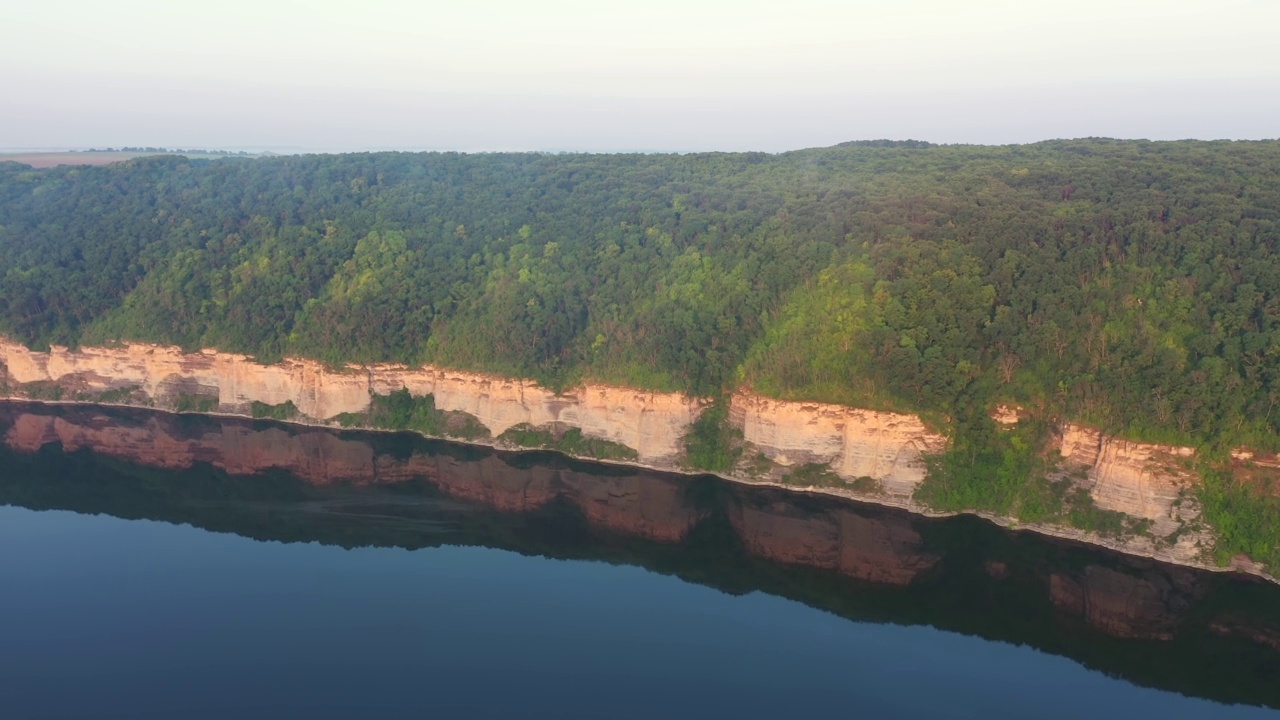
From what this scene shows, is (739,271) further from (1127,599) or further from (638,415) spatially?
(1127,599)

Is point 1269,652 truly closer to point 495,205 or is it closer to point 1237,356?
point 1237,356

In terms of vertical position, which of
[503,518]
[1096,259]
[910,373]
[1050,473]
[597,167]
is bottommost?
[503,518]

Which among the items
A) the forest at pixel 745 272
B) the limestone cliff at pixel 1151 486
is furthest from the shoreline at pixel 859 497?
the forest at pixel 745 272

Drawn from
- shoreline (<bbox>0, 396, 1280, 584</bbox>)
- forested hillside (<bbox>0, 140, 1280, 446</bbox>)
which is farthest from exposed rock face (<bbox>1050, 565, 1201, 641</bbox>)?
forested hillside (<bbox>0, 140, 1280, 446</bbox>)

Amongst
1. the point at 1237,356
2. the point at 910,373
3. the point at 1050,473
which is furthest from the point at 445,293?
the point at 1237,356

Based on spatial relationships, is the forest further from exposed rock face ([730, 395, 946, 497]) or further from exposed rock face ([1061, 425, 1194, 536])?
exposed rock face ([730, 395, 946, 497])

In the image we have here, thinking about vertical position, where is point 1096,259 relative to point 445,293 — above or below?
above

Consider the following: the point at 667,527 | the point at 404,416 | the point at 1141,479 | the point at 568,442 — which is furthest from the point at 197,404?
the point at 1141,479
